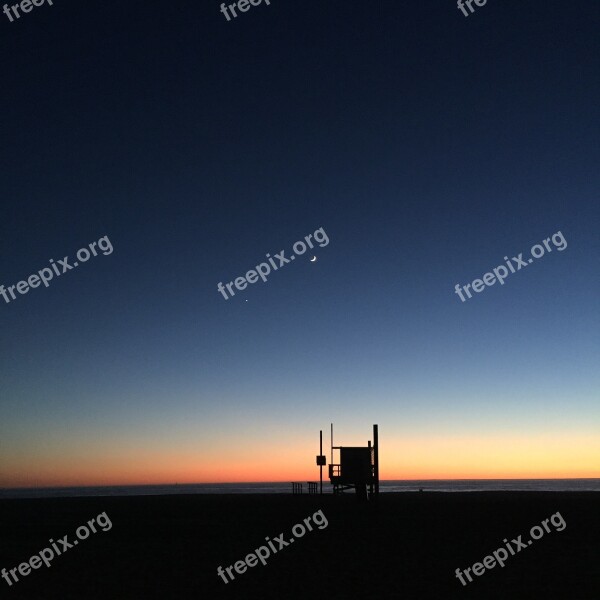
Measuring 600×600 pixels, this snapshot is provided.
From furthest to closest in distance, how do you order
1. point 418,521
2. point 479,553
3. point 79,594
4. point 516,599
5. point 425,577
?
point 418,521 < point 479,553 < point 425,577 < point 79,594 < point 516,599

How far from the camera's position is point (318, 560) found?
18203 mm

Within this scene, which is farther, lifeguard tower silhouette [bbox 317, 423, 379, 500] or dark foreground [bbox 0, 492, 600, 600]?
lifeguard tower silhouette [bbox 317, 423, 379, 500]

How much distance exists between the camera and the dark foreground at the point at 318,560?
1419cm

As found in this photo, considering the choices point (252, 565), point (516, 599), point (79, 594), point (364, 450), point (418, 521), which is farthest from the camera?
point (364, 450)

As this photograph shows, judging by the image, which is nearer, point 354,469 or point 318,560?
point 318,560

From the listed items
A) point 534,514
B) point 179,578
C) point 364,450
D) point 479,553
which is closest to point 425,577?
point 479,553

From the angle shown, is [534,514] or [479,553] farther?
[534,514]

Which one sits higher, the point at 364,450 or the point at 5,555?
the point at 5,555

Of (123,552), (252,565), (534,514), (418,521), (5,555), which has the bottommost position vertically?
(534,514)

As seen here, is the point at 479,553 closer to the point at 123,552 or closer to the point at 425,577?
the point at 425,577

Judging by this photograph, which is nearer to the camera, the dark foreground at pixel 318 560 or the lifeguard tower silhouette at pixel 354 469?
the dark foreground at pixel 318 560

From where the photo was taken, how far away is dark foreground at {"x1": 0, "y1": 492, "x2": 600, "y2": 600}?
14188 millimetres

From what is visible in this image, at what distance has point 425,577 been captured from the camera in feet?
50.8

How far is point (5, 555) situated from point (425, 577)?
A: 12.6 m
